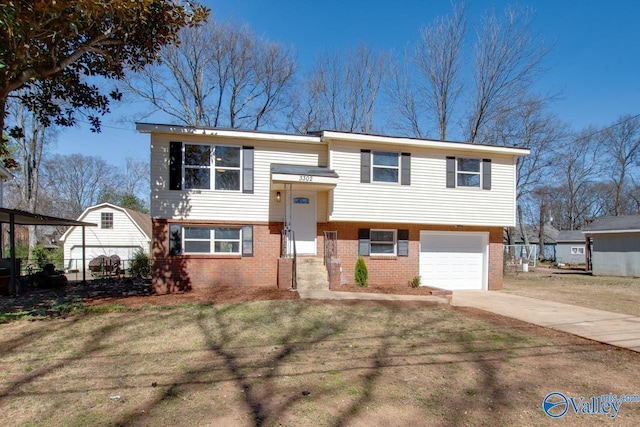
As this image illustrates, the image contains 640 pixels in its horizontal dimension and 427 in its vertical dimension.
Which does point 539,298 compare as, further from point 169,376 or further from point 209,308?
point 169,376

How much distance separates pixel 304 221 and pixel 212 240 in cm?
300

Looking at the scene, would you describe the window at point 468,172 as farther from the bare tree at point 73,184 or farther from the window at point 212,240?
the bare tree at point 73,184

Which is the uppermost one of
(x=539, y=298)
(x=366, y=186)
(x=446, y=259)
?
(x=366, y=186)

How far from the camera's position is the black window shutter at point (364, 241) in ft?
42.8

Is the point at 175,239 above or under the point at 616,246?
above

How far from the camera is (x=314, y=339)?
646cm

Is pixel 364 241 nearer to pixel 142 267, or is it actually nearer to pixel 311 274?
pixel 311 274

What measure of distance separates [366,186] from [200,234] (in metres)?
5.49

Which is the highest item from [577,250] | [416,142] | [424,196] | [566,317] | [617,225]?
[416,142]

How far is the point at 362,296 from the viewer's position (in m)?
10.1

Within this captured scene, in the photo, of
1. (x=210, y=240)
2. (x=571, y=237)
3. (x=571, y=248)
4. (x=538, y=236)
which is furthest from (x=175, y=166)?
(x=538, y=236)

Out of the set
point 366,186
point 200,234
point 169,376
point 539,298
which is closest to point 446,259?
point 539,298

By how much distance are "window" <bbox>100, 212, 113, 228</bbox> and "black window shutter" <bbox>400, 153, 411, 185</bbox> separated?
22679mm

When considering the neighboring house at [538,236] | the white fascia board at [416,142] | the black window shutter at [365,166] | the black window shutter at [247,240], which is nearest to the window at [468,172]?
the white fascia board at [416,142]
